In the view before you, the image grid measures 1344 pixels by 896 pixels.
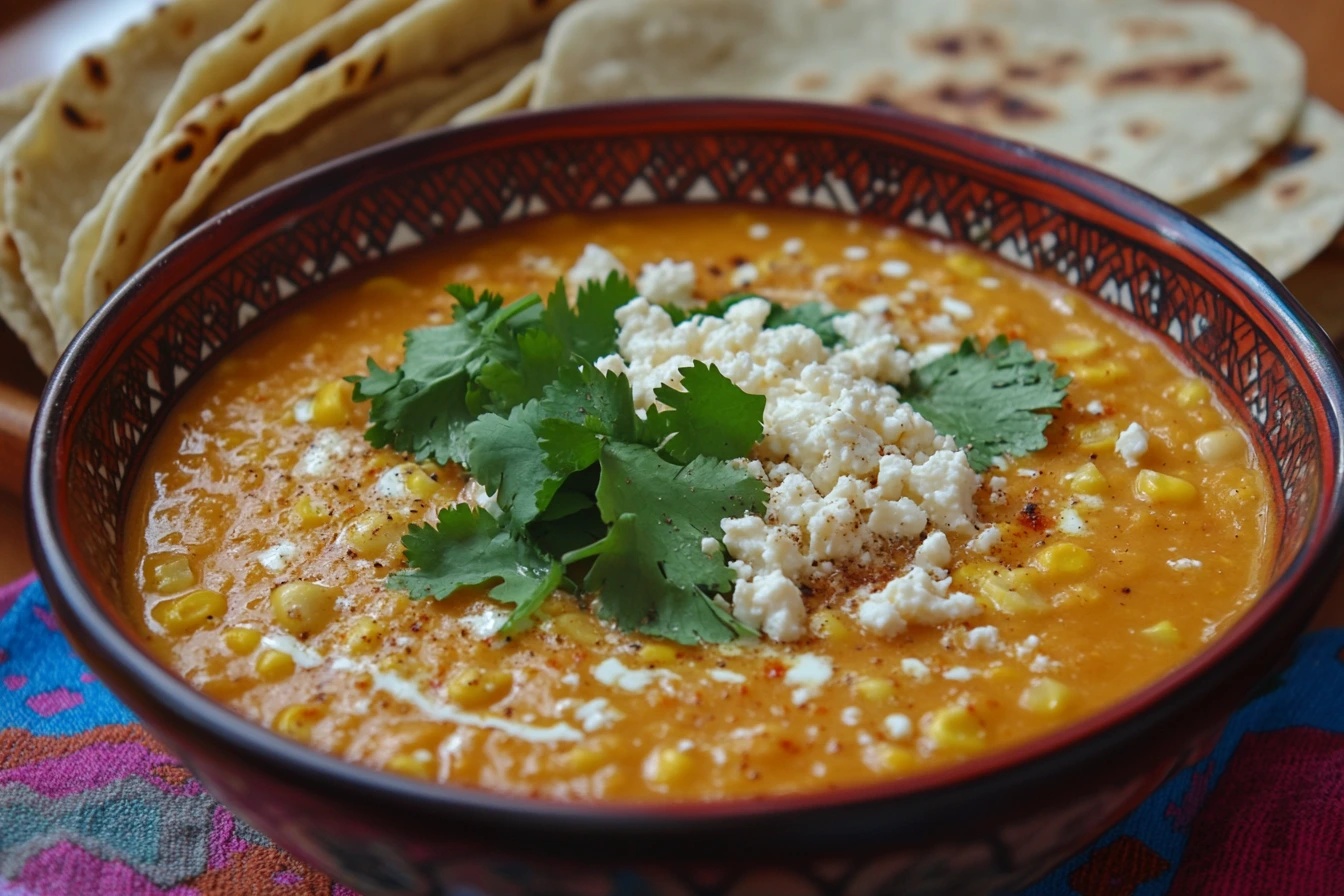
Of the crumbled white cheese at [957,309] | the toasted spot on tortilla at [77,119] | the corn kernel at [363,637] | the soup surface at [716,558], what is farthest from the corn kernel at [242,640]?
the toasted spot on tortilla at [77,119]

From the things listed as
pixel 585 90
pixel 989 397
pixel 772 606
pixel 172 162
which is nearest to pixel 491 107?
pixel 585 90

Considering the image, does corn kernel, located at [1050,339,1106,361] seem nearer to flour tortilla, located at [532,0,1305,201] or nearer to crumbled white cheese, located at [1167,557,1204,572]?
crumbled white cheese, located at [1167,557,1204,572]

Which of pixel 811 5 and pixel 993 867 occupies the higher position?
pixel 811 5

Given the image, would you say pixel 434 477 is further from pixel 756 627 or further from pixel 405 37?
pixel 405 37

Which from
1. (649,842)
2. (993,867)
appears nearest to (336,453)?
(649,842)

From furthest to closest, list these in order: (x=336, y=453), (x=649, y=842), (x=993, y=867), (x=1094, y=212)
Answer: (x=1094, y=212)
(x=336, y=453)
(x=993, y=867)
(x=649, y=842)
